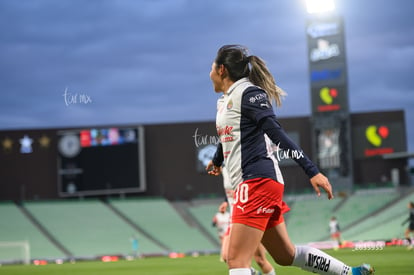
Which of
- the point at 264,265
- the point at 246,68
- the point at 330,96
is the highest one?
the point at 330,96

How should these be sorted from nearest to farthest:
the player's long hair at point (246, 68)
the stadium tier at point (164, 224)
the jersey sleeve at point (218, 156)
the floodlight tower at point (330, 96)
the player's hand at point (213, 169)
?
the player's long hair at point (246, 68) < the jersey sleeve at point (218, 156) < the player's hand at point (213, 169) < the stadium tier at point (164, 224) < the floodlight tower at point (330, 96)

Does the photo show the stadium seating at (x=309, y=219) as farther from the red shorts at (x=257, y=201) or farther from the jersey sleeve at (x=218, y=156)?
the red shorts at (x=257, y=201)

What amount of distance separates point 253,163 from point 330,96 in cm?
4194

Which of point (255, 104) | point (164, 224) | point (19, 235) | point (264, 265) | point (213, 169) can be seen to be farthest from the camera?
point (164, 224)

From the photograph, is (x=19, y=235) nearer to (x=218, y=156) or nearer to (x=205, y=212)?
(x=205, y=212)

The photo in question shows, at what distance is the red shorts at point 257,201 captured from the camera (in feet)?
20.6

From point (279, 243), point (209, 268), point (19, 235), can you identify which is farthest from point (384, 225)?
point (279, 243)

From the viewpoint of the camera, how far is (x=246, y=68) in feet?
22.0

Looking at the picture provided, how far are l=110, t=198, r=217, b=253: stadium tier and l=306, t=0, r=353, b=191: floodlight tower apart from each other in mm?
9259

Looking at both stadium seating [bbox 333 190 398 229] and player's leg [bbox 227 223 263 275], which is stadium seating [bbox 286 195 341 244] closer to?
stadium seating [bbox 333 190 398 229]

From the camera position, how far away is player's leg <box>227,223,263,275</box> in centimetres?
627

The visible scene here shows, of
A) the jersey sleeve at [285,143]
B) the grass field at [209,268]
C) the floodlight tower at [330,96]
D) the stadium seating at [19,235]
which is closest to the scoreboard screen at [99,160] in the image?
the stadium seating at [19,235]

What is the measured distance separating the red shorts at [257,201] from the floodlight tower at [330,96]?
41.3 meters

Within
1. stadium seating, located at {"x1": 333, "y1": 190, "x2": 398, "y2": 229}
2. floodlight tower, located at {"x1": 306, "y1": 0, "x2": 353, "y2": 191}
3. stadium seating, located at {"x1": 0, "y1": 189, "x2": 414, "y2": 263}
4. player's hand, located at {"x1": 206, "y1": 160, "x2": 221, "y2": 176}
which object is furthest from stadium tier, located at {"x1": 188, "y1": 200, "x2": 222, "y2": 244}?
player's hand, located at {"x1": 206, "y1": 160, "x2": 221, "y2": 176}
